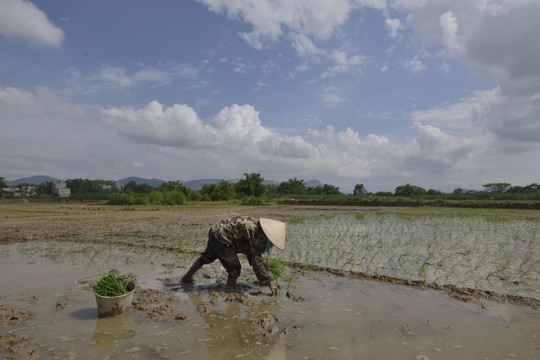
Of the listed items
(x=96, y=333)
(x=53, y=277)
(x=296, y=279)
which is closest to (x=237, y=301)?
(x=296, y=279)

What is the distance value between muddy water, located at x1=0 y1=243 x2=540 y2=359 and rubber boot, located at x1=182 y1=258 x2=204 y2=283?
0.14 metres

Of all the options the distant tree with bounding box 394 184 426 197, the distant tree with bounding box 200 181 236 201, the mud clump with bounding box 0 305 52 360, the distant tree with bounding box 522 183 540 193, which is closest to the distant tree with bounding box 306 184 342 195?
the distant tree with bounding box 394 184 426 197

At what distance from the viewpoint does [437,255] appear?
674 cm

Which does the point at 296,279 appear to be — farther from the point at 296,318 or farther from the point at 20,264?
the point at 20,264

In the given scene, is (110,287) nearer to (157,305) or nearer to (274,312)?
(157,305)

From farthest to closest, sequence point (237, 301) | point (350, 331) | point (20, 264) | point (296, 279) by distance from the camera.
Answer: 1. point (20, 264)
2. point (296, 279)
3. point (237, 301)
4. point (350, 331)

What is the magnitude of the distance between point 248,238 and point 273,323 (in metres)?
1.20

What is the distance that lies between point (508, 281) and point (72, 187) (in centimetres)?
8294

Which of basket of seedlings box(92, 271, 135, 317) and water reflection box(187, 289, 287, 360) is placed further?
basket of seedlings box(92, 271, 135, 317)

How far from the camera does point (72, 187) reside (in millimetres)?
70500

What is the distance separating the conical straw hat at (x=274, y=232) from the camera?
3.94m

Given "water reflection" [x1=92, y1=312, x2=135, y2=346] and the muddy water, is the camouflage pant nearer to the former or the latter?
the muddy water

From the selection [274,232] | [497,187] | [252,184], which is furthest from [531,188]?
[274,232]

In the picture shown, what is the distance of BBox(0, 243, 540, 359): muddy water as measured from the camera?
284cm
